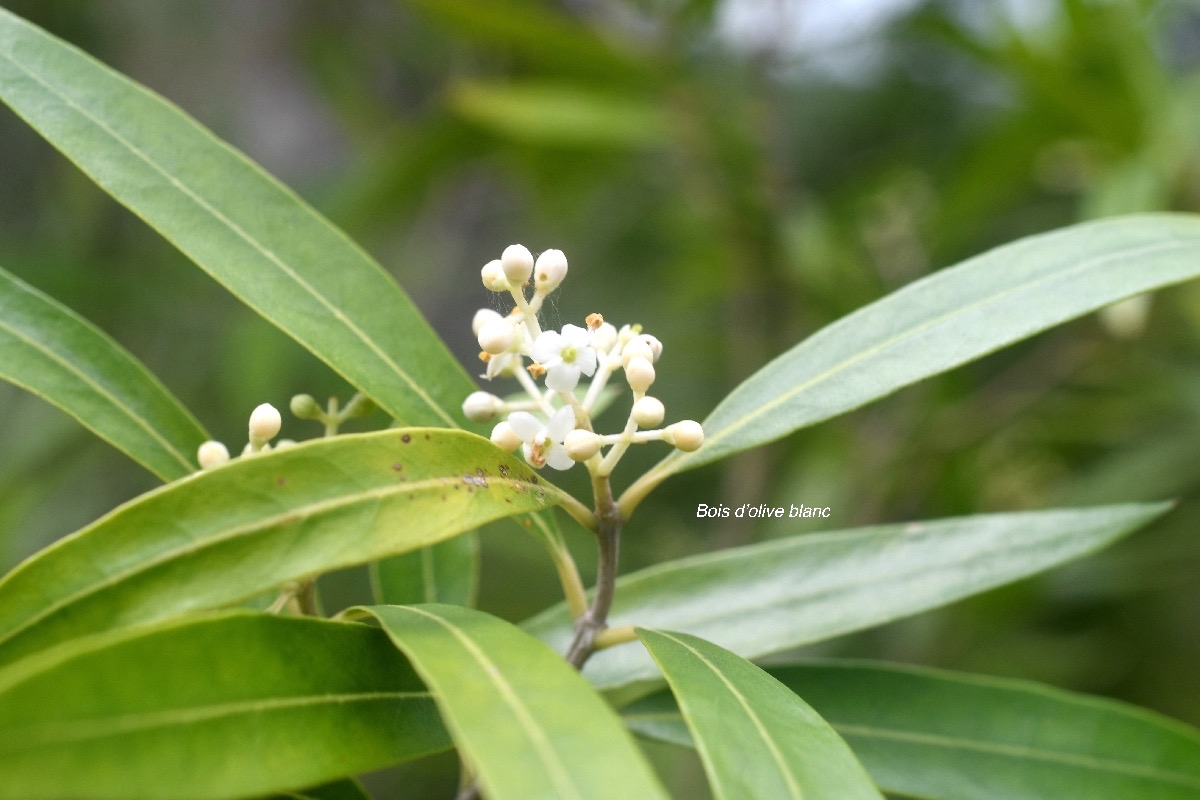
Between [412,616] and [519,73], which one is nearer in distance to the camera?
[412,616]

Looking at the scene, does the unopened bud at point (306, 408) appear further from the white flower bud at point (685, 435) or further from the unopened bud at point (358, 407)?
the white flower bud at point (685, 435)

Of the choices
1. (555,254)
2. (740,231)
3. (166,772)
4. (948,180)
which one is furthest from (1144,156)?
(166,772)

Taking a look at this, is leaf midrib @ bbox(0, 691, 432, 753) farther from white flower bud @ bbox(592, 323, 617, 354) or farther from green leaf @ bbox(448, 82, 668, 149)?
green leaf @ bbox(448, 82, 668, 149)

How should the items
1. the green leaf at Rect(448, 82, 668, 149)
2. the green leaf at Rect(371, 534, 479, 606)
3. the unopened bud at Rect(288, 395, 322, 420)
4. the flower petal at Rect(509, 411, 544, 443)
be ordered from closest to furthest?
the flower petal at Rect(509, 411, 544, 443) → the unopened bud at Rect(288, 395, 322, 420) → the green leaf at Rect(371, 534, 479, 606) → the green leaf at Rect(448, 82, 668, 149)

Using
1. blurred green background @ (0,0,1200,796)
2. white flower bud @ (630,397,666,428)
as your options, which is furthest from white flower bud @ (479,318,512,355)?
blurred green background @ (0,0,1200,796)

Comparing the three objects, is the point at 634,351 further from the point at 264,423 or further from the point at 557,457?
the point at 264,423

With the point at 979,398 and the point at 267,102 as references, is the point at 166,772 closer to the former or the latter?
the point at 979,398

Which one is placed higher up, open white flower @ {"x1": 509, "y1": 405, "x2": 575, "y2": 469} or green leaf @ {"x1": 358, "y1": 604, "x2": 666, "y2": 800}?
open white flower @ {"x1": 509, "y1": 405, "x2": 575, "y2": 469}
